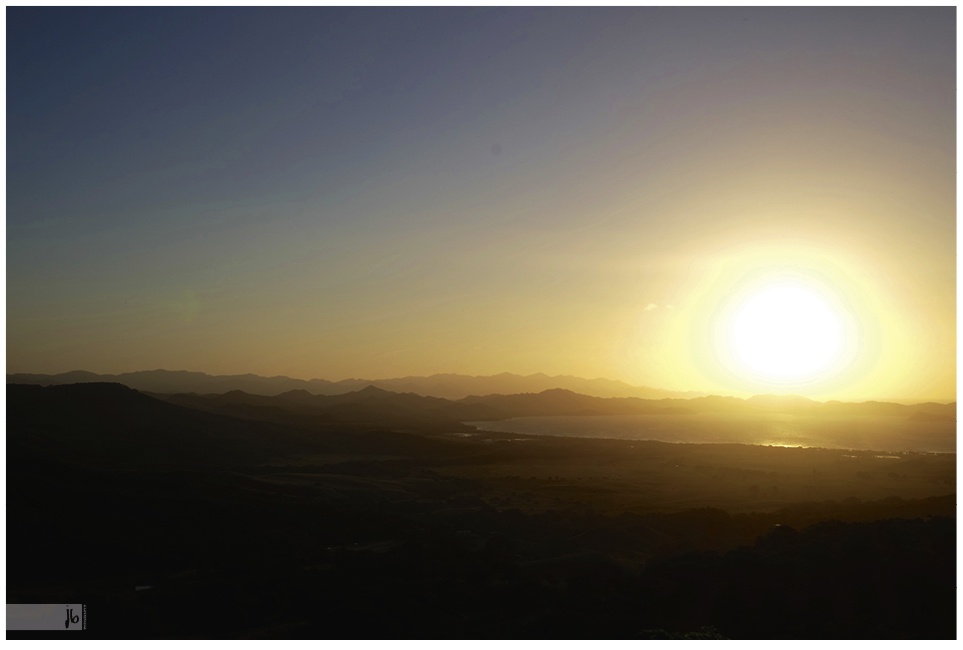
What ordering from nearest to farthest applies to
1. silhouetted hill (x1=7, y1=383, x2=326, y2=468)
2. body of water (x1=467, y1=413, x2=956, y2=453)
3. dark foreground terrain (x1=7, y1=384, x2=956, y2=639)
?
dark foreground terrain (x1=7, y1=384, x2=956, y2=639) < silhouetted hill (x1=7, y1=383, x2=326, y2=468) < body of water (x1=467, y1=413, x2=956, y2=453)

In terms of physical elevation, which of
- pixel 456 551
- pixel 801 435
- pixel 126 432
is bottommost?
pixel 801 435

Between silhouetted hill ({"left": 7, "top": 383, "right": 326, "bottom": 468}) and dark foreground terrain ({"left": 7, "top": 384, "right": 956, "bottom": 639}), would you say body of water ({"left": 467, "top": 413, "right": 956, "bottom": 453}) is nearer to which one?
dark foreground terrain ({"left": 7, "top": 384, "right": 956, "bottom": 639})

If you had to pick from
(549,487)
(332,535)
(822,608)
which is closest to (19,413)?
(332,535)

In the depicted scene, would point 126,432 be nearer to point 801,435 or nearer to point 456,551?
point 456,551

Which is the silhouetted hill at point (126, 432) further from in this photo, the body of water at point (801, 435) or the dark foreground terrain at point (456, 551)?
the body of water at point (801, 435)

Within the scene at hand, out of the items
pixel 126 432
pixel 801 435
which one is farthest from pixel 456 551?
pixel 801 435

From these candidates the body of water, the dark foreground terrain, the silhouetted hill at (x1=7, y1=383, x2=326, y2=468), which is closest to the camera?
the dark foreground terrain

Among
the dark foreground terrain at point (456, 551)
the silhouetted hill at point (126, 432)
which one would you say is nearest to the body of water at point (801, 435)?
the dark foreground terrain at point (456, 551)

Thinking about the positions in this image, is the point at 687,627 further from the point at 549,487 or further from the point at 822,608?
the point at 549,487

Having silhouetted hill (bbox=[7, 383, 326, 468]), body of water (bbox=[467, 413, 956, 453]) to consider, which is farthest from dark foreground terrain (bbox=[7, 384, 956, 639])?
body of water (bbox=[467, 413, 956, 453])
